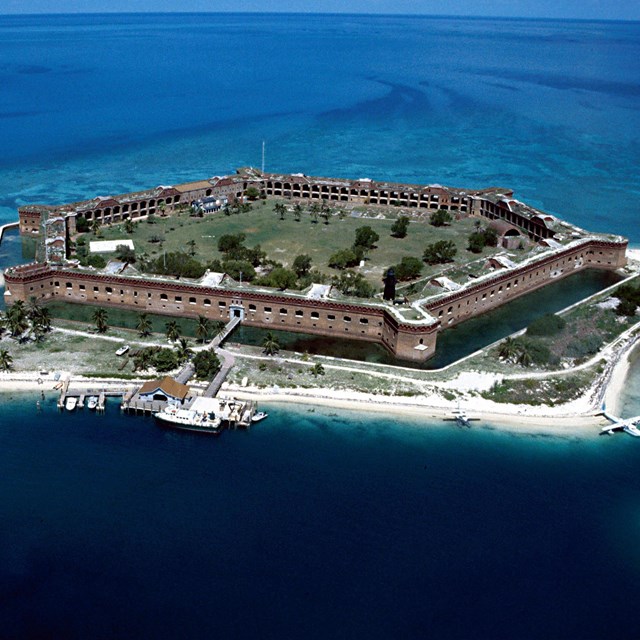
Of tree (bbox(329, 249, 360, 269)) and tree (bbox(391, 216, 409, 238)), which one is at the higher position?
tree (bbox(391, 216, 409, 238))

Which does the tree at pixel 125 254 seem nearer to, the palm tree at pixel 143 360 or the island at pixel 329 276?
the island at pixel 329 276

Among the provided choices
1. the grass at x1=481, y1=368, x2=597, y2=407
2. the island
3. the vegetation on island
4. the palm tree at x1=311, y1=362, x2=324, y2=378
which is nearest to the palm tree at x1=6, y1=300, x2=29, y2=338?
the island

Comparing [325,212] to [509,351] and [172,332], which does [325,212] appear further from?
[509,351]

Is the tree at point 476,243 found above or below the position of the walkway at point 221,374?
above

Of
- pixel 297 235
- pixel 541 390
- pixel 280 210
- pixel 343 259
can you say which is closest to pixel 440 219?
pixel 297 235

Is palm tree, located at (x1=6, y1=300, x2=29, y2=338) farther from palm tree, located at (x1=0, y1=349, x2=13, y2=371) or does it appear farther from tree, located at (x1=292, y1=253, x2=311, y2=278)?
tree, located at (x1=292, y1=253, x2=311, y2=278)

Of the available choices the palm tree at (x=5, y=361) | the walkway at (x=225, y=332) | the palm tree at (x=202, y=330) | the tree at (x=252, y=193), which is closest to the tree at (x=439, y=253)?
the walkway at (x=225, y=332)

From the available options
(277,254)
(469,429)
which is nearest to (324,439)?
(469,429)
